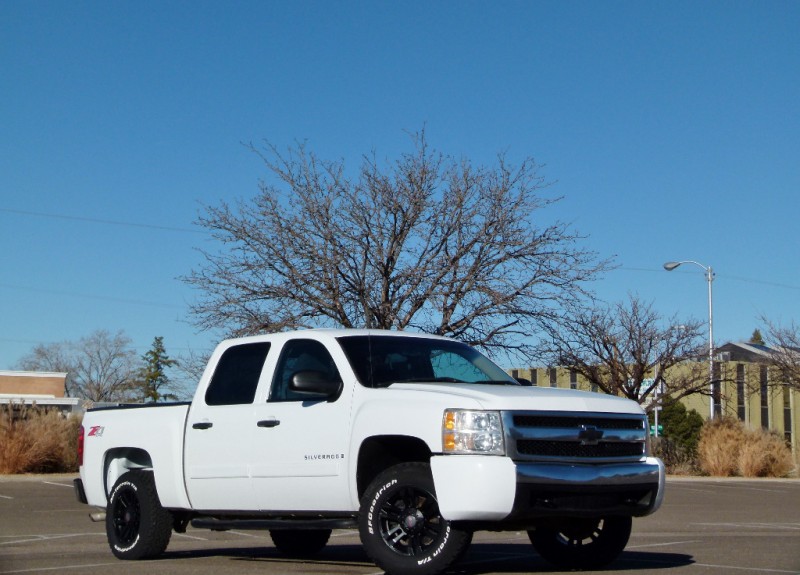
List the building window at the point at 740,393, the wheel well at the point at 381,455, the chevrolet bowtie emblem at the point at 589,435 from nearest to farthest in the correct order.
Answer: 1. the chevrolet bowtie emblem at the point at 589,435
2. the wheel well at the point at 381,455
3. the building window at the point at 740,393

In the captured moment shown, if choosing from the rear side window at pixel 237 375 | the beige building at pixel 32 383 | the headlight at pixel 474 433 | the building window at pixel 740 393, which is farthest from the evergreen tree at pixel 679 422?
the headlight at pixel 474 433

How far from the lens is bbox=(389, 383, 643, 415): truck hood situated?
836 centimetres

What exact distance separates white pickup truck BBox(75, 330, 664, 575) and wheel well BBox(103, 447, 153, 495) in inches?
0.8

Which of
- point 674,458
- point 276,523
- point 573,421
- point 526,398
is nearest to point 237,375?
point 276,523

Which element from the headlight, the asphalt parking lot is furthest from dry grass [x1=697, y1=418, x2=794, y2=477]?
the headlight

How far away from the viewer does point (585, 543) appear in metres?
9.93

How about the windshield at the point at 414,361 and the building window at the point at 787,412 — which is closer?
the windshield at the point at 414,361

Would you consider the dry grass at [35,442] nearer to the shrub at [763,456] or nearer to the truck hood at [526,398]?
the shrub at [763,456]

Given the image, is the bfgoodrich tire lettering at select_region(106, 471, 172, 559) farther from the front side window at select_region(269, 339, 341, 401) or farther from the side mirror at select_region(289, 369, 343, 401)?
the side mirror at select_region(289, 369, 343, 401)

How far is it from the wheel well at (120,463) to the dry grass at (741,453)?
87.2ft

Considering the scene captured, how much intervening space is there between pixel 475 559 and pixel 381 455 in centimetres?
200

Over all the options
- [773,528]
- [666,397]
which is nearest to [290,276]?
[773,528]

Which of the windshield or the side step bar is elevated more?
the windshield

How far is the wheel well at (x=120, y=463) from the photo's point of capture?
1122 cm
